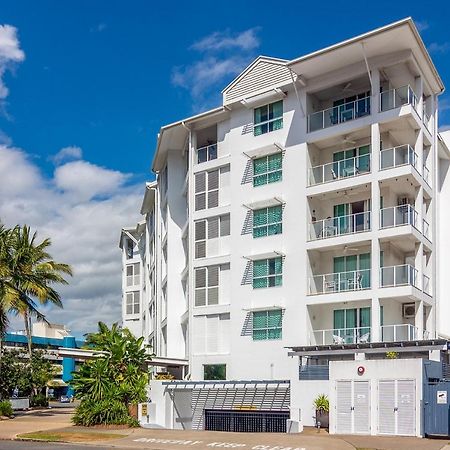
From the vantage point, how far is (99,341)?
118ft

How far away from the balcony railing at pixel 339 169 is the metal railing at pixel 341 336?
825 cm

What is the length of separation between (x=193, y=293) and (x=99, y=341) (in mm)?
9708

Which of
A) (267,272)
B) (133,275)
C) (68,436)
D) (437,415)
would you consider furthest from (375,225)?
(133,275)

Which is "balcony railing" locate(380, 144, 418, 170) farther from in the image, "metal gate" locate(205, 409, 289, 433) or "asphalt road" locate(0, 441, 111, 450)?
"asphalt road" locate(0, 441, 111, 450)

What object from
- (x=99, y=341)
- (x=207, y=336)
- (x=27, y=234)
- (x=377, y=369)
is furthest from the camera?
(x=27, y=234)

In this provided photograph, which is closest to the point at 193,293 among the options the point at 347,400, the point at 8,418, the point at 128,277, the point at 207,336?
the point at 207,336

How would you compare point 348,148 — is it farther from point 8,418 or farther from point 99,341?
point 8,418

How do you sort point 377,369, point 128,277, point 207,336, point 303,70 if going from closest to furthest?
point 377,369 → point 303,70 → point 207,336 → point 128,277

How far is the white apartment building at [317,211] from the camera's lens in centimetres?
3662

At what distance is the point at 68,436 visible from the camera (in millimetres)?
29453

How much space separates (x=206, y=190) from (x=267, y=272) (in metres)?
7.72

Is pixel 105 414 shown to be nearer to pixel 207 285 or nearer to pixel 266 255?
pixel 266 255

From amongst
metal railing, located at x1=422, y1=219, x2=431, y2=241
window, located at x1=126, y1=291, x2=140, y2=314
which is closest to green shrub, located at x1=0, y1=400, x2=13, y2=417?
metal railing, located at x1=422, y1=219, x2=431, y2=241

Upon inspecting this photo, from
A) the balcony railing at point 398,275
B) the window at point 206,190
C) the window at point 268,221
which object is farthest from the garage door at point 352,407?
the window at point 206,190
